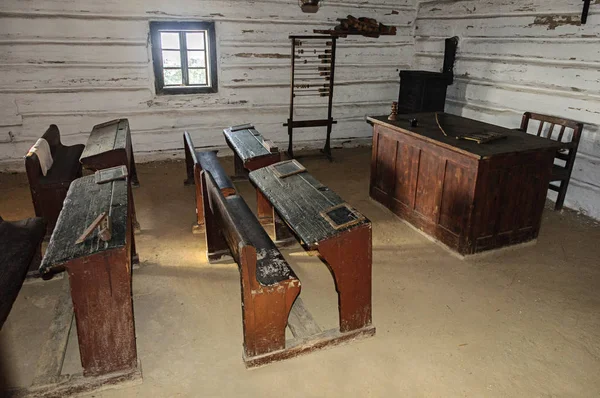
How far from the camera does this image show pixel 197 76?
677 centimetres

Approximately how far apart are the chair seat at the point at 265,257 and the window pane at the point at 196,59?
154 inches

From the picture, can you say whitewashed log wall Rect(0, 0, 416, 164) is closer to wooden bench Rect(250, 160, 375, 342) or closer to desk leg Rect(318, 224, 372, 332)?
wooden bench Rect(250, 160, 375, 342)

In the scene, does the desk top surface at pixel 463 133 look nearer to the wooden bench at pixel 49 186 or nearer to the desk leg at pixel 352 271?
the desk leg at pixel 352 271

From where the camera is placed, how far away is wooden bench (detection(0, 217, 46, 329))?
254 centimetres

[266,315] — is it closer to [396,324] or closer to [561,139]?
[396,324]

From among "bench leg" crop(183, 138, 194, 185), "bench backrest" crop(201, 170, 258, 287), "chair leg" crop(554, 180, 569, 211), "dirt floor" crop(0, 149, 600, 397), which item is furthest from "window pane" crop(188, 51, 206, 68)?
"chair leg" crop(554, 180, 569, 211)

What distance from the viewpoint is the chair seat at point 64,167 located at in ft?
13.3

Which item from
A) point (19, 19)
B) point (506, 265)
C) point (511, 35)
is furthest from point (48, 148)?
point (511, 35)

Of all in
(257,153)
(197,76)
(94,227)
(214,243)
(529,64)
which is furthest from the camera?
(197,76)

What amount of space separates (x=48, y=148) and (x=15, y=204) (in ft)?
3.78

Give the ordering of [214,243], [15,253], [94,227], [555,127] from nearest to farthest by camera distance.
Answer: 1. [94,227]
2. [15,253]
3. [214,243]
4. [555,127]

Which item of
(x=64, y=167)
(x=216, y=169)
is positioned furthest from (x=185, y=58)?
(x=64, y=167)

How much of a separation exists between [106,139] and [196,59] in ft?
8.11

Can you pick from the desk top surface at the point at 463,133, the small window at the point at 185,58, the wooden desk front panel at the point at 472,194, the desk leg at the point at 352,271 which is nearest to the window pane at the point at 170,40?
the small window at the point at 185,58
